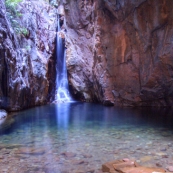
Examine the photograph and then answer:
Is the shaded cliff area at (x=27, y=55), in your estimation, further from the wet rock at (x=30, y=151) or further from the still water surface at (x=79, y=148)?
the wet rock at (x=30, y=151)

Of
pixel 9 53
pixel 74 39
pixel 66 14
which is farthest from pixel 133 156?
pixel 66 14

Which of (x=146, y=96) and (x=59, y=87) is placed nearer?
(x=146, y=96)

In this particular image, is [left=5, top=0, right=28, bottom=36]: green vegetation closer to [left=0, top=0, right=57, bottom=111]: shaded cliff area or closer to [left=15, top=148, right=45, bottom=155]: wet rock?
[left=0, top=0, right=57, bottom=111]: shaded cliff area

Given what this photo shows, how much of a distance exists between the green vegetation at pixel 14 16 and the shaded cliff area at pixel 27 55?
0.08 metres

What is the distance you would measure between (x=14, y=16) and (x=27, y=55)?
2742mm

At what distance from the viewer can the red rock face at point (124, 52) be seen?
454 inches

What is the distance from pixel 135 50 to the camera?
45.4 feet

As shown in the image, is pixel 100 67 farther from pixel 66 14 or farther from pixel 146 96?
pixel 66 14

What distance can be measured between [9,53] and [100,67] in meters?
6.97

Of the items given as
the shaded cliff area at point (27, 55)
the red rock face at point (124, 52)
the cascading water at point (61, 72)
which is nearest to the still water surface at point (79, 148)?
the shaded cliff area at point (27, 55)

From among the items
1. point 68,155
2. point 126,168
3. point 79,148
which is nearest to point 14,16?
point 79,148

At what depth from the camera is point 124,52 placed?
14562 mm

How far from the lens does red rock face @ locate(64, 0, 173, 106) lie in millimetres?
11539

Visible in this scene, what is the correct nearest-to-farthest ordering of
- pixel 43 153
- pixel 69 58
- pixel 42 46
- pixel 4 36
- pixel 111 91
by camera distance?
pixel 43 153
pixel 4 36
pixel 111 91
pixel 42 46
pixel 69 58
